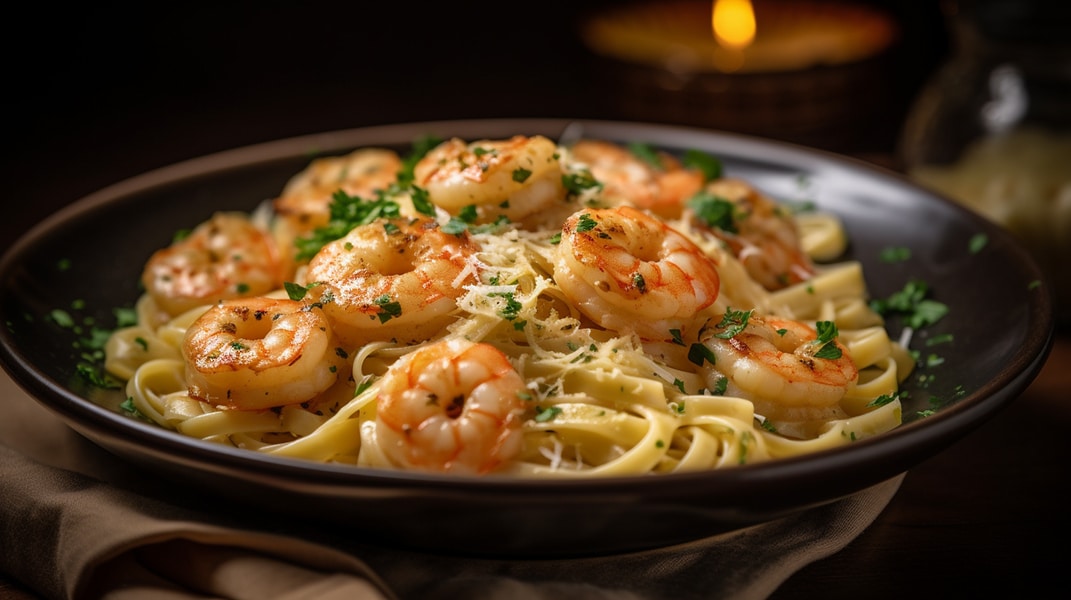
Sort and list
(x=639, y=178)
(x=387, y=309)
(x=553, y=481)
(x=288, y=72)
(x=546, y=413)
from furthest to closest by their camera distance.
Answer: (x=288, y=72)
(x=639, y=178)
(x=387, y=309)
(x=546, y=413)
(x=553, y=481)

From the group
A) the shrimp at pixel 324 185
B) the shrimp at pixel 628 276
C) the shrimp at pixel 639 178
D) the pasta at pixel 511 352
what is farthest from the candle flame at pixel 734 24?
the shrimp at pixel 628 276

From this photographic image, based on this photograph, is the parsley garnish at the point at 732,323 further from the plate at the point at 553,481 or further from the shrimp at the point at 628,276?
the plate at the point at 553,481

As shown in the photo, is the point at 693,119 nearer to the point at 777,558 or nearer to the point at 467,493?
the point at 777,558

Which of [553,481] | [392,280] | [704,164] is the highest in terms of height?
[392,280]

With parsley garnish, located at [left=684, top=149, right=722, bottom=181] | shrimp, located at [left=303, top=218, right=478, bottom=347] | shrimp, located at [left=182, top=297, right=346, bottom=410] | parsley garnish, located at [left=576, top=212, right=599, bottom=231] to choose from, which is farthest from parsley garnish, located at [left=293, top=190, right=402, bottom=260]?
parsley garnish, located at [left=684, top=149, right=722, bottom=181]

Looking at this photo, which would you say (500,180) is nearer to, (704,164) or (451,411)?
(451,411)

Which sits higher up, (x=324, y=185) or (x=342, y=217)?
(x=342, y=217)

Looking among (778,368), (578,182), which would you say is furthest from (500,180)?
(778,368)
